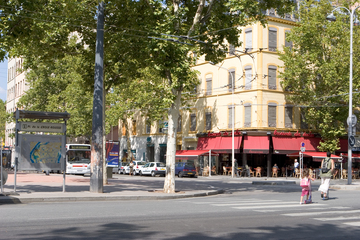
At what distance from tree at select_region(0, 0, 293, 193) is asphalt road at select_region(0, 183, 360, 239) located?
6996 millimetres

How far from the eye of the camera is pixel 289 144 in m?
44.0

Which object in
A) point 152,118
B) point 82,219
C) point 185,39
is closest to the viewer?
point 82,219

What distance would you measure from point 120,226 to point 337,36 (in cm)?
3711

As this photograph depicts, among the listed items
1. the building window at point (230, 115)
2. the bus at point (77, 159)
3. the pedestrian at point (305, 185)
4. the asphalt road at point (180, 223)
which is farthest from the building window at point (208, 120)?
the asphalt road at point (180, 223)

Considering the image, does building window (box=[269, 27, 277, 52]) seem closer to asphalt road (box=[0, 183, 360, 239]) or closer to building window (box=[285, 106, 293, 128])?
building window (box=[285, 106, 293, 128])

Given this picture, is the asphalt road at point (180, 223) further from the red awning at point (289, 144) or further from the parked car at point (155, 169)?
the parked car at point (155, 169)

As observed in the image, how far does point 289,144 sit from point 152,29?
1121 inches

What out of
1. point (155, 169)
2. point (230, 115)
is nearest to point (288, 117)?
point (230, 115)

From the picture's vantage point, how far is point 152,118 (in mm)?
48750

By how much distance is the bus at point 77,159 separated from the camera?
43.7 meters

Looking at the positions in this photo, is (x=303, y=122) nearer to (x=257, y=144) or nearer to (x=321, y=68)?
(x=257, y=144)

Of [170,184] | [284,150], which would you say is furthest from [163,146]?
[170,184]

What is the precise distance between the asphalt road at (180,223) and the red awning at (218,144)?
31.0 metres

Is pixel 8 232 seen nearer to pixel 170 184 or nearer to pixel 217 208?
pixel 217 208
